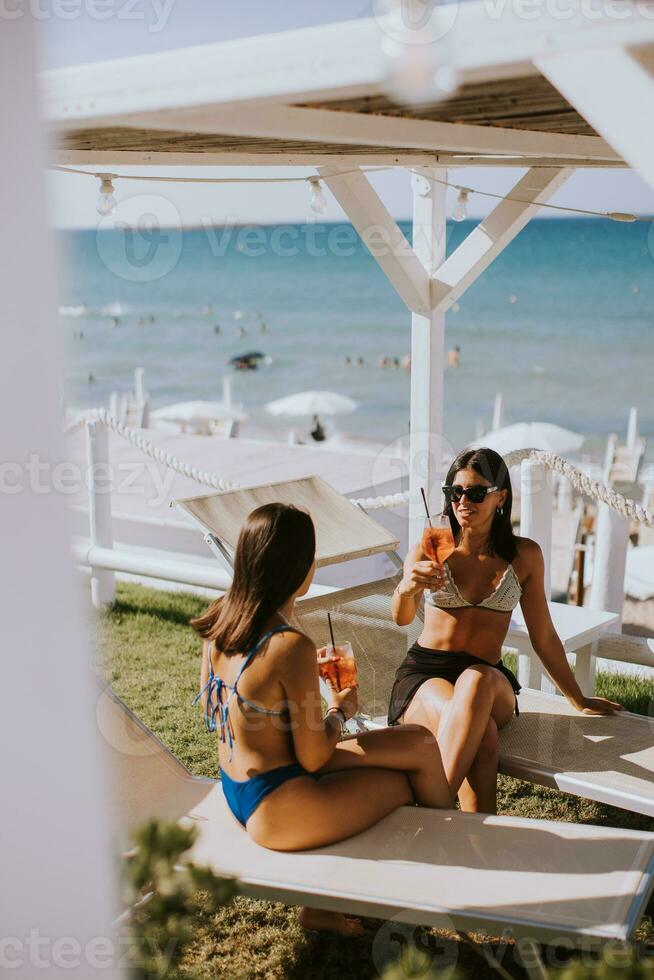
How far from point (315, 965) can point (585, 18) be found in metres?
2.31

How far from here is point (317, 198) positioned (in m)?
4.50

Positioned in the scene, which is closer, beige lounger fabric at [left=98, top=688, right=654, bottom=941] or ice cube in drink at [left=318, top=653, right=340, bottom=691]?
beige lounger fabric at [left=98, top=688, right=654, bottom=941]

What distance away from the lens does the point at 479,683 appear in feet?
9.36

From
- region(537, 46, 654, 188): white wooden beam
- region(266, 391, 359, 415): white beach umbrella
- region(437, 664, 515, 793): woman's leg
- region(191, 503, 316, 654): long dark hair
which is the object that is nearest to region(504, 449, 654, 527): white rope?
region(437, 664, 515, 793): woman's leg

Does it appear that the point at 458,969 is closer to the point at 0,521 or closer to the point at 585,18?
the point at 0,521

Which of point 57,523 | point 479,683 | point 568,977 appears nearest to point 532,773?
point 479,683

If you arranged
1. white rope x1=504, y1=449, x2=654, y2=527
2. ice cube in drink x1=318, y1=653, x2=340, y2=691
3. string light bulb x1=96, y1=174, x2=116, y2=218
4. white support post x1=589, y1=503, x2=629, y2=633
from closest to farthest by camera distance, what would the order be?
ice cube in drink x1=318, y1=653, x2=340, y2=691 < white rope x1=504, y1=449, x2=654, y2=527 < string light bulb x1=96, y1=174, x2=116, y2=218 < white support post x1=589, y1=503, x2=629, y2=633

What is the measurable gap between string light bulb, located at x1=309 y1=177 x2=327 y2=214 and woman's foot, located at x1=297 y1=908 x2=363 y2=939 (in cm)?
291

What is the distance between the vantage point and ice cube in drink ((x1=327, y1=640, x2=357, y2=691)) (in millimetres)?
2598

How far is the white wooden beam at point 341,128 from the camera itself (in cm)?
158

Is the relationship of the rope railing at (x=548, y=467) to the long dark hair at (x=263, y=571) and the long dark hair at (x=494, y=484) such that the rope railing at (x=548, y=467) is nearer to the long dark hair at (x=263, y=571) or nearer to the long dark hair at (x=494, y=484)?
the long dark hair at (x=494, y=484)
